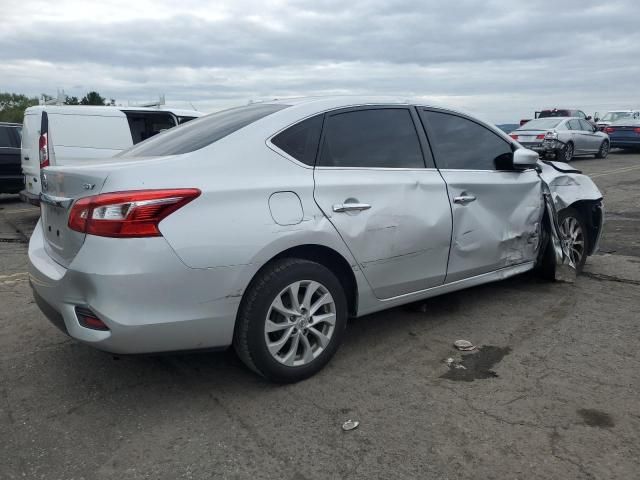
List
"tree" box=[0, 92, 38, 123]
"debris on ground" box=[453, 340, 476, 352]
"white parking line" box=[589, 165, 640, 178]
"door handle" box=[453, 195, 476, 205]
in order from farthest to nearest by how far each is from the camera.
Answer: "tree" box=[0, 92, 38, 123] → "white parking line" box=[589, 165, 640, 178] → "door handle" box=[453, 195, 476, 205] → "debris on ground" box=[453, 340, 476, 352]

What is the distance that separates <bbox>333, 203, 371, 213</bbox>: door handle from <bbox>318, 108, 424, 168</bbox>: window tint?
27cm

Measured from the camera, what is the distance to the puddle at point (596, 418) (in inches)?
110

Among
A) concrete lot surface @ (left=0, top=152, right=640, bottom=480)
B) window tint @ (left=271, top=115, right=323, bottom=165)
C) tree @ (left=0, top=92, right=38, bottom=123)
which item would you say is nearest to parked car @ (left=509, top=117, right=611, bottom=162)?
concrete lot surface @ (left=0, top=152, right=640, bottom=480)

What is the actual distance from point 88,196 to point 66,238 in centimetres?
30

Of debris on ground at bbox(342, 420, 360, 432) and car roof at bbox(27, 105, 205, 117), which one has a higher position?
car roof at bbox(27, 105, 205, 117)

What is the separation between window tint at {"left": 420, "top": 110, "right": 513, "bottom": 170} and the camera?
13.5 feet

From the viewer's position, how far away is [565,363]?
3496 millimetres

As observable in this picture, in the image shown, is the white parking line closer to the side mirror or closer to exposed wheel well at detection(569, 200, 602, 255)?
exposed wheel well at detection(569, 200, 602, 255)

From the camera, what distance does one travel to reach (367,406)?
302 centimetres

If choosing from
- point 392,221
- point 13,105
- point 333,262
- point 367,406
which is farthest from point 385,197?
point 13,105

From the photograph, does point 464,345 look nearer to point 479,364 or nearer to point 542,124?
point 479,364

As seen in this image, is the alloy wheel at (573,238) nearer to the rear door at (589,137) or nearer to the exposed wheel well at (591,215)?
the exposed wheel well at (591,215)

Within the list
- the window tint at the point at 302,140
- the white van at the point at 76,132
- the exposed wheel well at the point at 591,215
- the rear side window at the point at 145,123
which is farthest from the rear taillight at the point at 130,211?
the rear side window at the point at 145,123

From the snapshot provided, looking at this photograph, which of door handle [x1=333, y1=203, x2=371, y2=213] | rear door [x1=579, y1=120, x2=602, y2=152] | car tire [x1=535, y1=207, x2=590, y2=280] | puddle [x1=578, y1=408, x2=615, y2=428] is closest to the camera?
puddle [x1=578, y1=408, x2=615, y2=428]
